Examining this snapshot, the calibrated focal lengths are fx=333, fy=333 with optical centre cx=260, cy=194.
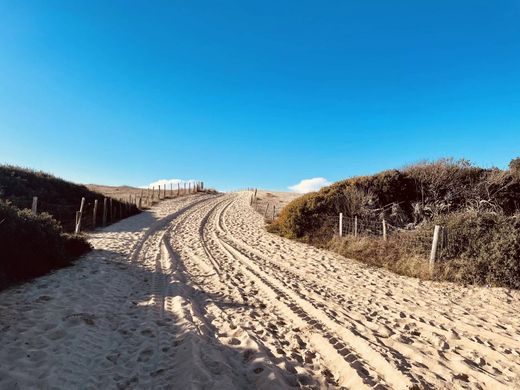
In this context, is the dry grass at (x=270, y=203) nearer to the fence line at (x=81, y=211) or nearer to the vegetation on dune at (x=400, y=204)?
the vegetation on dune at (x=400, y=204)

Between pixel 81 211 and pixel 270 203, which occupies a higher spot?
pixel 270 203

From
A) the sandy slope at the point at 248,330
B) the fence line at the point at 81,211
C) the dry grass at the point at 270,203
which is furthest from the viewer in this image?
the dry grass at the point at 270,203

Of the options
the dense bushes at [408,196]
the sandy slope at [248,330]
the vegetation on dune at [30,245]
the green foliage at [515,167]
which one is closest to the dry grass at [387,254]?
the sandy slope at [248,330]

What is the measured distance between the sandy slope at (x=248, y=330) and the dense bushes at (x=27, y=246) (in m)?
0.48

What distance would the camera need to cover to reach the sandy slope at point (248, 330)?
4.10 meters

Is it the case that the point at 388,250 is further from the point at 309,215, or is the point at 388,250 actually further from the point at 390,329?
the point at 390,329

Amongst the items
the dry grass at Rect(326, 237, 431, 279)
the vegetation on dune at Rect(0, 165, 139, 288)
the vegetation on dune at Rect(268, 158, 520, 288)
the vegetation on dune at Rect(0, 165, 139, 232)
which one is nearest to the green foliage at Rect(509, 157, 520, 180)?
the vegetation on dune at Rect(268, 158, 520, 288)

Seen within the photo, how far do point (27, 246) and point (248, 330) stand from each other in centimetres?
600

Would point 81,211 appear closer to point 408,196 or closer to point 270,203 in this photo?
point 408,196

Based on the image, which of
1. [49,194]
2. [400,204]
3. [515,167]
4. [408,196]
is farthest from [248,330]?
[49,194]

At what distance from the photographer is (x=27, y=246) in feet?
26.3

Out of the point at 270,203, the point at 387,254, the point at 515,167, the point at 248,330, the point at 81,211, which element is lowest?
the point at 248,330

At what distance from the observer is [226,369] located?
166 inches

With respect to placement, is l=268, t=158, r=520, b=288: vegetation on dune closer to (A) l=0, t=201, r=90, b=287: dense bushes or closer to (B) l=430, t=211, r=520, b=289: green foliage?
(B) l=430, t=211, r=520, b=289: green foliage
